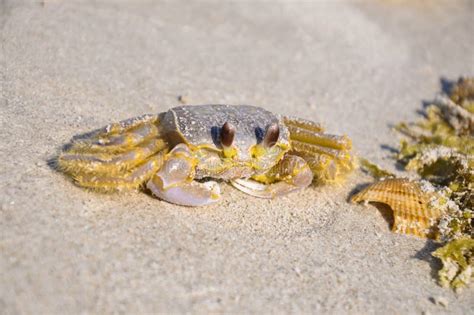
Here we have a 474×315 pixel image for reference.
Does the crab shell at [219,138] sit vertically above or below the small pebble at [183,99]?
above

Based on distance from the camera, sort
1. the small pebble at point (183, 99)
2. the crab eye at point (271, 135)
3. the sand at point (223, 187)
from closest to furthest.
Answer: the sand at point (223, 187)
the crab eye at point (271, 135)
the small pebble at point (183, 99)

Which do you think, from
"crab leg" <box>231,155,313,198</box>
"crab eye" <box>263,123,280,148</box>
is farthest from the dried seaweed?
"crab eye" <box>263,123,280,148</box>

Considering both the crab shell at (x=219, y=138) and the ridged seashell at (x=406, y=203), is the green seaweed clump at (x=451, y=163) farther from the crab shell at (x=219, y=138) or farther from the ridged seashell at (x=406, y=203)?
the crab shell at (x=219, y=138)

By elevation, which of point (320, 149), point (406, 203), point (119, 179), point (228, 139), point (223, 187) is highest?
point (228, 139)

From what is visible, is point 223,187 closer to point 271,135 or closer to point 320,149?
point 271,135

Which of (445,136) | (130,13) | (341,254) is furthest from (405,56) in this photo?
(341,254)

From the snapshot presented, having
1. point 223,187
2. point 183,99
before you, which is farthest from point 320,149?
point 183,99

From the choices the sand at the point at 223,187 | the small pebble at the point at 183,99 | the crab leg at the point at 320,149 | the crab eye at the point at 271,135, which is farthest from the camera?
the small pebble at the point at 183,99

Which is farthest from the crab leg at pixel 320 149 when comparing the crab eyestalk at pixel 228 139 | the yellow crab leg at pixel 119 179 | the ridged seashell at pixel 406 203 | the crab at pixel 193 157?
the yellow crab leg at pixel 119 179
